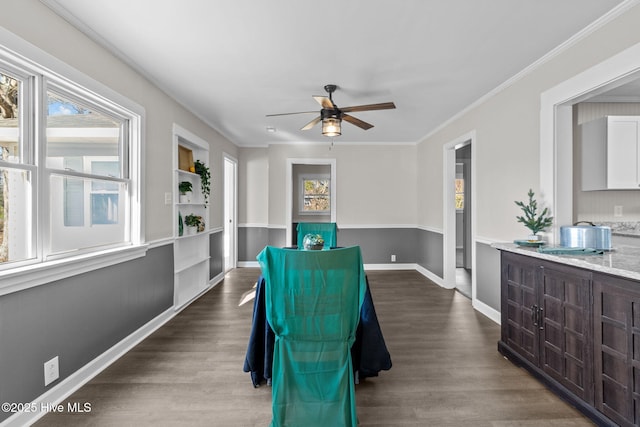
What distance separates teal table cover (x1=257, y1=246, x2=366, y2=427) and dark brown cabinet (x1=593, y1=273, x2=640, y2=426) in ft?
4.32

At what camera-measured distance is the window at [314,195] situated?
22.8 ft

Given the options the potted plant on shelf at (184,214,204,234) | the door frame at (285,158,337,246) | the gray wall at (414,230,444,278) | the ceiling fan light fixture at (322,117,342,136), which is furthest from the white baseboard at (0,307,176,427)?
the gray wall at (414,230,444,278)

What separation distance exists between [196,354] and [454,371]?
6.84 feet

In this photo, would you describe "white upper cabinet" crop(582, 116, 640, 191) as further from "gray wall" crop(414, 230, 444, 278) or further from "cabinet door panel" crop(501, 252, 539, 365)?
"gray wall" crop(414, 230, 444, 278)

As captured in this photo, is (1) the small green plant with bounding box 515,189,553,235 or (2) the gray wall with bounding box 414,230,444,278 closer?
(1) the small green plant with bounding box 515,189,553,235

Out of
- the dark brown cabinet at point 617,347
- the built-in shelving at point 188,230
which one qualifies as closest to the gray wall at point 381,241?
the built-in shelving at point 188,230

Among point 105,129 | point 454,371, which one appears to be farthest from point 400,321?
point 105,129

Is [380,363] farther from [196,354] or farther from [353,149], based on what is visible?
[353,149]

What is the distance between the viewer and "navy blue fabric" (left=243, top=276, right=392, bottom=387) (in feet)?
6.97

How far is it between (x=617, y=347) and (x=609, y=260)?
1.64 feet

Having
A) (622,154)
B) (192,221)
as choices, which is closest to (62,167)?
(192,221)

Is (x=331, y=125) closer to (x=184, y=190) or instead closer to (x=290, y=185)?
(x=184, y=190)

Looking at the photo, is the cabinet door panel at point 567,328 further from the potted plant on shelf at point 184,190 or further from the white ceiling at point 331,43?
the potted plant on shelf at point 184,190

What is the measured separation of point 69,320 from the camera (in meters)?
2.10
